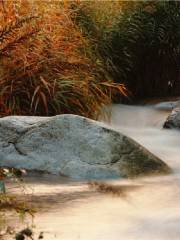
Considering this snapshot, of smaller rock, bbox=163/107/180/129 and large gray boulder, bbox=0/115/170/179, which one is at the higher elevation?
large gray boulder, bbox=0/115/170/179

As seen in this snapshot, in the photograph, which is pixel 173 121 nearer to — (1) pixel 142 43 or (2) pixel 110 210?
(1) pixel 142 43

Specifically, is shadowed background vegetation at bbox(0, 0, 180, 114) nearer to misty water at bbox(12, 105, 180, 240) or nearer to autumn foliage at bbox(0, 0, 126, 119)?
autumn foliage at bbox(0, 0, 126, 119)

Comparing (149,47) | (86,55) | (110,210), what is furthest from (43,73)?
(149,47)

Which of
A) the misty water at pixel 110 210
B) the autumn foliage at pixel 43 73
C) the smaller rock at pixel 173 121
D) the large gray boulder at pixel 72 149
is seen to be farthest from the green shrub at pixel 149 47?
the large gray boulder at pixel 72 149

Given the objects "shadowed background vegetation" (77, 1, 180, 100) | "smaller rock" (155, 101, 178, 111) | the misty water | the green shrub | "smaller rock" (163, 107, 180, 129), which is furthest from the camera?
the green shrub

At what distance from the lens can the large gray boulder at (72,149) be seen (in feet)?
15.9

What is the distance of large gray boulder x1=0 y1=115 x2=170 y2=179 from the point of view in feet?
15.9

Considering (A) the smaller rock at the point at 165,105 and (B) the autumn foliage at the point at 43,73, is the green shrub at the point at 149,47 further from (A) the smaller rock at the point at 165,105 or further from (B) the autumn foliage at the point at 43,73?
(B) the autumn foliage at the point at 43,73

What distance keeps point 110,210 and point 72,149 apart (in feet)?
4.19

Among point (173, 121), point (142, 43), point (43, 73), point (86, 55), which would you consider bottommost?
point (173, 121)

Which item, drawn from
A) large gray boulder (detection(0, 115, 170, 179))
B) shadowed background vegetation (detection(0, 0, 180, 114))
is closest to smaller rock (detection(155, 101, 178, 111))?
shadowed background vegetation (detection(0, 0, 180, 114))

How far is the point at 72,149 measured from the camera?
197 inches

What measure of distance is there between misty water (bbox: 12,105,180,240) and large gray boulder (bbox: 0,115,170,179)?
6.4 inches

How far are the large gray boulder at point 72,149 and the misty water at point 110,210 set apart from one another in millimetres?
163
